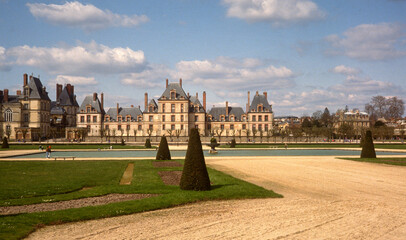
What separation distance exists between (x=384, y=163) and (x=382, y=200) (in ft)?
43.8

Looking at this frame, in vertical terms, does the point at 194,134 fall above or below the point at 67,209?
above

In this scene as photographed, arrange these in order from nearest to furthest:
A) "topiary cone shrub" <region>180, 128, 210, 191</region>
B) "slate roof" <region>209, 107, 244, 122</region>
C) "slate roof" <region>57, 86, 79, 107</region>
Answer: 1. "topiary cone shrub" <region>180, 128, 210, 191</region>
2. "slate roof" <region>209, 107, 244, 122</region>
3. "slate roof" <region>57, 86, 79, 107</region>

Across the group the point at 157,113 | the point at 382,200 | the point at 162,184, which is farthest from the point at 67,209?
the point at 157,113

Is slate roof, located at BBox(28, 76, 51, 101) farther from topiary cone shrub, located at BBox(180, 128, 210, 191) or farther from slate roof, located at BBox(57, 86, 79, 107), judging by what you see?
topiary cone shrub, located at BBox(180, 128, 210, 191)

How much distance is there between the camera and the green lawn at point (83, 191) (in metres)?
8.66

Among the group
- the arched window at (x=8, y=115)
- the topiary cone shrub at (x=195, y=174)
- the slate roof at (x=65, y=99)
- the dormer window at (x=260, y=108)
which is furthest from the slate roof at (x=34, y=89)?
the topiary cone shrub at (x=195, y=174)

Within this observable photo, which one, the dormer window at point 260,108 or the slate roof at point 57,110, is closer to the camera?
the dormer window at point 260,108

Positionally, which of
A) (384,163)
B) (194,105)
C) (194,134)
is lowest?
(384,163)

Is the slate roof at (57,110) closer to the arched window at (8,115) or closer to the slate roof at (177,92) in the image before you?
the arched window at (8,115)

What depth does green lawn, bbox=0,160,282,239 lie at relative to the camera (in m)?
8.66

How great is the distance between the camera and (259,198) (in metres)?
11.5

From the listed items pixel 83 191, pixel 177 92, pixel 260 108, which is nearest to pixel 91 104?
pixel 177 92

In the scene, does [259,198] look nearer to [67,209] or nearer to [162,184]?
[162,184]

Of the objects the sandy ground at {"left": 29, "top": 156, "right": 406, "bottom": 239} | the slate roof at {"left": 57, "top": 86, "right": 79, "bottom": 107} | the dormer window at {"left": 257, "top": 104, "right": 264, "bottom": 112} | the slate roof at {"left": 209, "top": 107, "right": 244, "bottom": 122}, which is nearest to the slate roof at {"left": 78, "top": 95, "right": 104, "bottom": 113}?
the slate roof at {"left": 57, "top": 86, "right": 79, "bottom": 107}
